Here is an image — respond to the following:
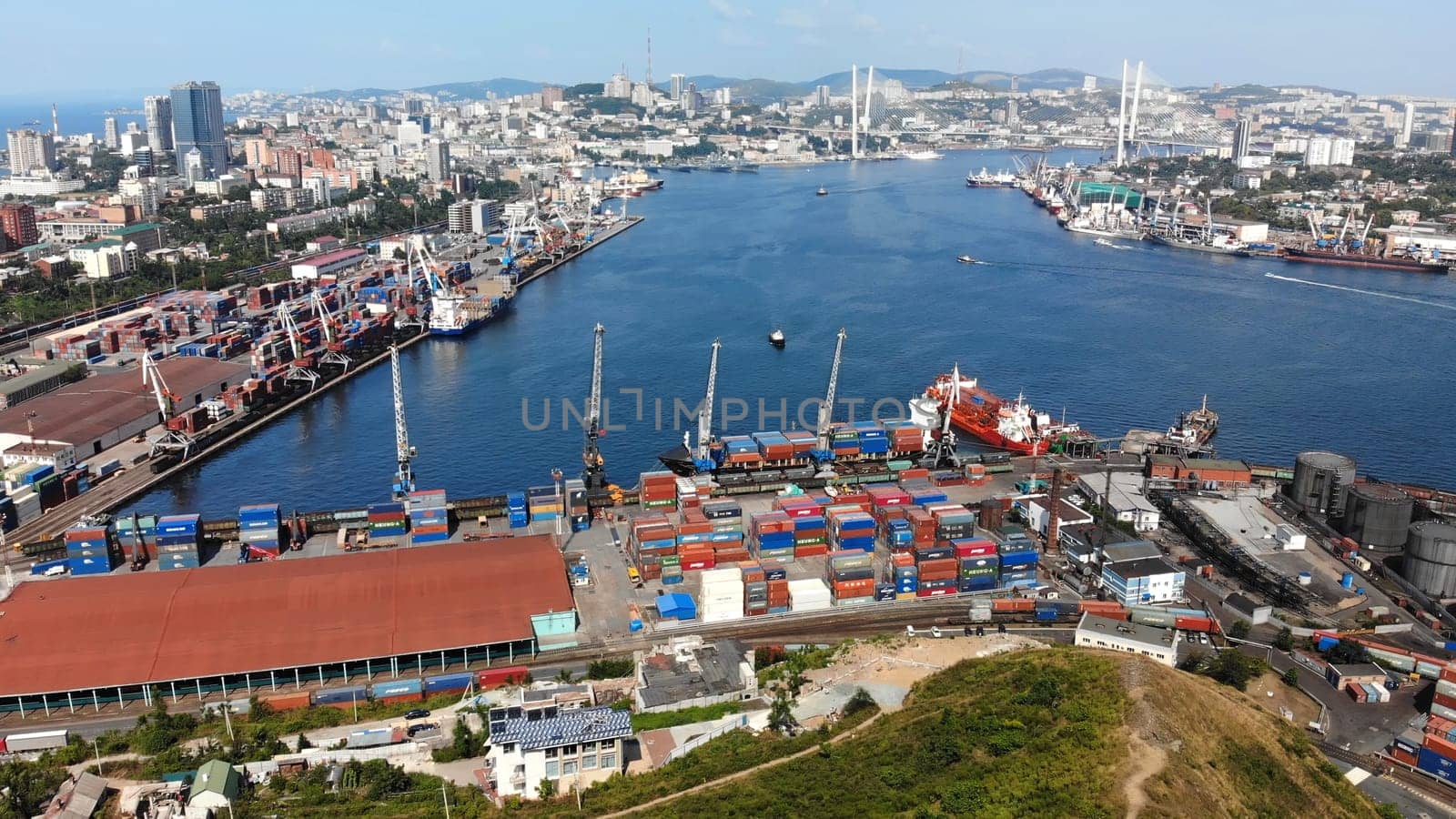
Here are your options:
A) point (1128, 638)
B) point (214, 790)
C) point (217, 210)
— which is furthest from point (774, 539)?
point (217, 210)

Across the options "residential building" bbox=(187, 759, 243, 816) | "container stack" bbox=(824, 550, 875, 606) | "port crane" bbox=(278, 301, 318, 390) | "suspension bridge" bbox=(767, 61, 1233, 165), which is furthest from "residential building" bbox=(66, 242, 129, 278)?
"suspension bridge" bbox=(767, 61, 1233, 165)

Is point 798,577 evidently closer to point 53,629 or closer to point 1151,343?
point 53,629

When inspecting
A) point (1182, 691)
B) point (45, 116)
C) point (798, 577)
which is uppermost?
point (45, 116)

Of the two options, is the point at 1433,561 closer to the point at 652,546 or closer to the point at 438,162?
the point at 652,546

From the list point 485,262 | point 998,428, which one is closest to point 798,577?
point 998,428

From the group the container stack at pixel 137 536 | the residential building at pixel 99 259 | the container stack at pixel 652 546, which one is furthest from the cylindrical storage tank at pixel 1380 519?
the residential building at pixel 99 259

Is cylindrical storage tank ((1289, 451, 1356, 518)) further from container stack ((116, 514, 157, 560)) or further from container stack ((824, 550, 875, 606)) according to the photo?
container stack ((116, 514, 157, 560))

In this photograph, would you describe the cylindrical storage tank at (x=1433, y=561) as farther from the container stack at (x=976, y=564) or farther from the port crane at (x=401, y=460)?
the port crane at (x=401, y=460)
